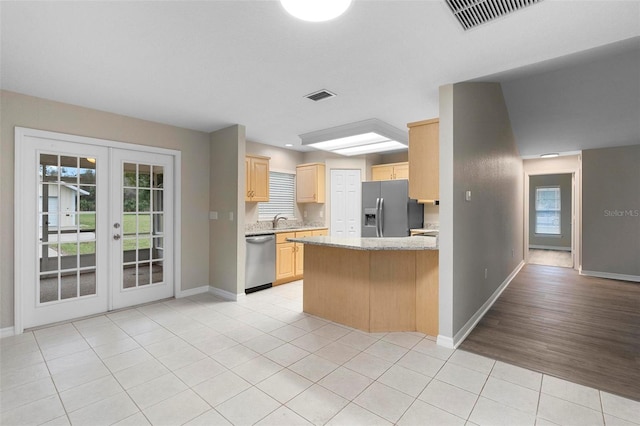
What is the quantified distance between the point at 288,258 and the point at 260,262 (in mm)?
626

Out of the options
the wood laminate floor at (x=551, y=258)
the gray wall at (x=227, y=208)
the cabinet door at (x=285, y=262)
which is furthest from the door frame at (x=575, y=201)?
the gray wall at (x=227, y=208)

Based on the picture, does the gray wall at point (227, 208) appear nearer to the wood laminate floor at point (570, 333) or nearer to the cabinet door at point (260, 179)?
the cabinet door at point (260, 179)

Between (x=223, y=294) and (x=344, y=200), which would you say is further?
(x=344, y=200)

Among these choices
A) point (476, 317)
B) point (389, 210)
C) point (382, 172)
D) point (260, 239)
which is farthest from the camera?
point (382, 172)

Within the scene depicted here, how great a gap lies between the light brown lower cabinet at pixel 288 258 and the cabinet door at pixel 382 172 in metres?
1.79

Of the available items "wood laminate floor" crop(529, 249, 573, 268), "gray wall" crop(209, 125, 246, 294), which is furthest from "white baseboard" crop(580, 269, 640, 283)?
"gray wall" crop(209, 125, 246, 294)

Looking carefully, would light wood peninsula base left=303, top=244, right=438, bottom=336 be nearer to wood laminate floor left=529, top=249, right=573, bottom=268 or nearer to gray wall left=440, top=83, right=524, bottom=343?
gray wall left=440, top=83, right=524, bottom=343

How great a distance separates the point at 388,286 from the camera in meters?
3.34

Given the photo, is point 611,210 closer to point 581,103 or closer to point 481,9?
point 581,103

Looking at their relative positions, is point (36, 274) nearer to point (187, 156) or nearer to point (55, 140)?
point (55, 140)

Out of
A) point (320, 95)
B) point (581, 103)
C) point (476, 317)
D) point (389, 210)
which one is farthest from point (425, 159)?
point (581, 103)

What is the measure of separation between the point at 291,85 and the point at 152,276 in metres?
3.32

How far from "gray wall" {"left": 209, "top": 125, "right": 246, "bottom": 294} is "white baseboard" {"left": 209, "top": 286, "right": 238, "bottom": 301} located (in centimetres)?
4

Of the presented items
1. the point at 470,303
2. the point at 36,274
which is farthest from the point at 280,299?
the point at 36,274
